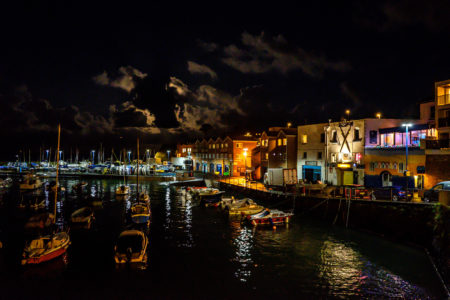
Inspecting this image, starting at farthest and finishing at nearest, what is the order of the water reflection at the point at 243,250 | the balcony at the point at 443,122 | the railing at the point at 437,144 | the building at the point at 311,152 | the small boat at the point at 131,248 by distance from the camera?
the building at the point at 311,152, the balcony at the point at 443,122, the railing at the point at 437,144, the small boat at the point at 131,248, the water reflection at the point at 243,250

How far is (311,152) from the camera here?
5541cm

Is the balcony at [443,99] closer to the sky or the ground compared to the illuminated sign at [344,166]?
closer to the sky

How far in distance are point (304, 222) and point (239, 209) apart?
8.65m

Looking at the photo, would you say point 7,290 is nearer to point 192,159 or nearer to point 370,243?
point 370,243

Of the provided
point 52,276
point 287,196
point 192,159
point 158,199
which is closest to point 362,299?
point 52,276

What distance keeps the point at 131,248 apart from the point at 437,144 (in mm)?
35740

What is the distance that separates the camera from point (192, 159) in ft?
357

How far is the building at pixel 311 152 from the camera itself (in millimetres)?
53406

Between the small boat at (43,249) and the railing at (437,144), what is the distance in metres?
40.4

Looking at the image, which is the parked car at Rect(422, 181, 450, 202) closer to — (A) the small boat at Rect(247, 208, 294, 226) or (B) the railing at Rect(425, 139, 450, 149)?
(B) the railing at Rect(425, 139, 450, 149)

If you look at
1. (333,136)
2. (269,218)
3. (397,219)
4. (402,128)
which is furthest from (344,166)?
(269,218)

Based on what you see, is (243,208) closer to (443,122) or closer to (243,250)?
(243,250)

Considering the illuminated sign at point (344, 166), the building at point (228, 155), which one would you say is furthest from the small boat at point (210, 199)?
the building at point (228, 155)

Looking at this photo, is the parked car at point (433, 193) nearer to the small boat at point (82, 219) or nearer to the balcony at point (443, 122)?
the balcony at point (443, 122)
